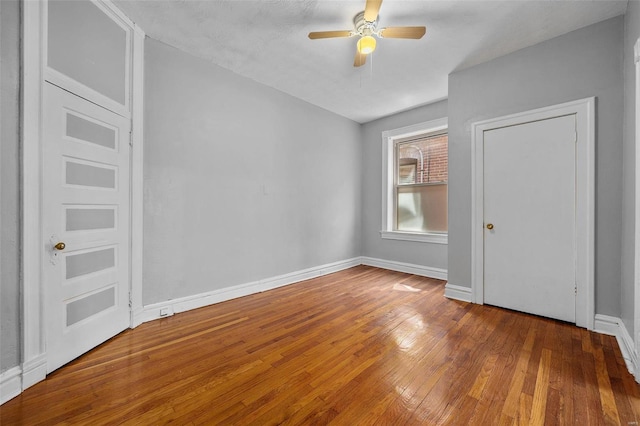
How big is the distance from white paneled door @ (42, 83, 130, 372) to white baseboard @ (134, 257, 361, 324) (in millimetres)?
252

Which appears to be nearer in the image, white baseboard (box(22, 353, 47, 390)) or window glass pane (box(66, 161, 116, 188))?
white baseboard (box(22, 353, 47, 390))

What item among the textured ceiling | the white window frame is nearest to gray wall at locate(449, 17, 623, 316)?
the textured ceiling

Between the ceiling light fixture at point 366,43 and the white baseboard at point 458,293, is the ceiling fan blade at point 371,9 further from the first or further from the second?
the white baseboard at point 458,293

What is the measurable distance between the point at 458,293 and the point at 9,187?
13.9ft

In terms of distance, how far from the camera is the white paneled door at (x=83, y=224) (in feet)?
6.06

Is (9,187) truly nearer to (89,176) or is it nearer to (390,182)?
(89,176)

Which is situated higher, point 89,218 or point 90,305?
point 89,218

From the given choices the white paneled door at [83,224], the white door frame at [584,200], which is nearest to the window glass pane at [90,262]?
the white paneled door at [83,224]

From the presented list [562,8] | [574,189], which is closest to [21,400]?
[574,189]

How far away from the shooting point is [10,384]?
5.11 feet

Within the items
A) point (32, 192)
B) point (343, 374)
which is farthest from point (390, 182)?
point (32, 192)

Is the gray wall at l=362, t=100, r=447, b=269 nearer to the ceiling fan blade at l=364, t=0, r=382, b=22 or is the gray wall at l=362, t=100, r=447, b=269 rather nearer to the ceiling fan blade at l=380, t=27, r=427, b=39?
the ceiling fan blade at l=380, t=27, r=427, b=39

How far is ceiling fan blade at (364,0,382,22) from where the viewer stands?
195 cm

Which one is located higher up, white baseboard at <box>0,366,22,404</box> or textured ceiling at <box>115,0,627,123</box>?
textured ceiling at <box>115,0,627,123</box>
